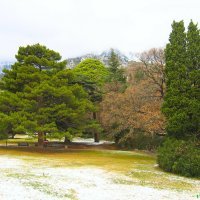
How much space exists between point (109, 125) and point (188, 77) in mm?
19762

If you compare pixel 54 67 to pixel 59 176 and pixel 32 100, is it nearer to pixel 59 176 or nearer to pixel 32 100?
pixel 32 100

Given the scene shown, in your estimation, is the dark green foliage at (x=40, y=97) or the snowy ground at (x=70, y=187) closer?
the snowy ground at (x=70, y=187)

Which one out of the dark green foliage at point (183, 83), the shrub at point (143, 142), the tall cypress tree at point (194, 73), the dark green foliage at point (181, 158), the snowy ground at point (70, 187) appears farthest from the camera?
the shrub at point (143, 142)

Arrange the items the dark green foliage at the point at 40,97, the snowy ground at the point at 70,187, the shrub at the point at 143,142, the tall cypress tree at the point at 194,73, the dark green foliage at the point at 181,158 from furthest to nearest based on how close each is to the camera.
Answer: the shrub at the point at 143,142, the dark green foliage at the point at 40,97, the tall cypress tree at the point at 194,73, the dark green foliage at the point at 181,158, the snowy ground at the point at 70,187

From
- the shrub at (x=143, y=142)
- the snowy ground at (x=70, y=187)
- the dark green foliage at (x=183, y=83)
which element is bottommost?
the snowy ground at (x=70, y=187)

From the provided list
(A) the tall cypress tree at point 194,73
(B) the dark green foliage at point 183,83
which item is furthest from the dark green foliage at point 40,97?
(A) the tall cypress tree at point 194,73

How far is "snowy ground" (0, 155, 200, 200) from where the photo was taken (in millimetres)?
16922

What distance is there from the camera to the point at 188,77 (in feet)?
96.1

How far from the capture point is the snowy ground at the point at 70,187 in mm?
16922

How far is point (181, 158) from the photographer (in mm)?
25750

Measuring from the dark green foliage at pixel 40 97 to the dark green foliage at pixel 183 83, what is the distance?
15.0 meters

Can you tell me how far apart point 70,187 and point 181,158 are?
10758 mm

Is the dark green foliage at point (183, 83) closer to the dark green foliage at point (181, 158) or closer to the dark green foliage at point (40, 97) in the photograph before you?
the dark green foliage at point (181, 158)

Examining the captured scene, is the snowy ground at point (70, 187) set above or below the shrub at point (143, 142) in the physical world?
below
